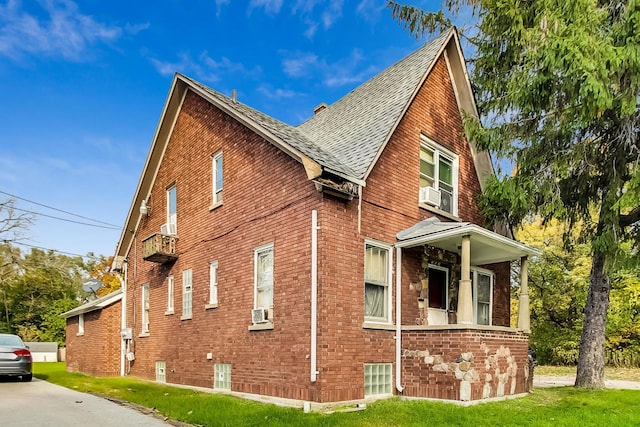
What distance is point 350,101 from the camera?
50.9 feet

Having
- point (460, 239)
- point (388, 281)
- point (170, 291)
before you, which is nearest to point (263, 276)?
point (388, 281)

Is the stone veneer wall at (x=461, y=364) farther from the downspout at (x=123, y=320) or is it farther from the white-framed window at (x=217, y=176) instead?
the downspout at (x=123, y=320)

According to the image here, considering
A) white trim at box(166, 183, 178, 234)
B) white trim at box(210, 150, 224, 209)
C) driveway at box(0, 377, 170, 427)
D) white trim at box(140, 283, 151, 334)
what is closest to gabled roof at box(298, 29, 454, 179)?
white trim at box(210, 150, 224, 209)

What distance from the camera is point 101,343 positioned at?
1934cm

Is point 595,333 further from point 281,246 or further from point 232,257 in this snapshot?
point 232,257

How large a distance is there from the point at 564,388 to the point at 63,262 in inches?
1935

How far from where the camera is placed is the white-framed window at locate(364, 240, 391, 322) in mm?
10680

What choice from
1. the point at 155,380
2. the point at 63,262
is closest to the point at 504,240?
the point at 155,380

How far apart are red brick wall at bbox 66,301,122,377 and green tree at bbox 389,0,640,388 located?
47.0 ft

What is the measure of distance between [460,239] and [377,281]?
2165mm

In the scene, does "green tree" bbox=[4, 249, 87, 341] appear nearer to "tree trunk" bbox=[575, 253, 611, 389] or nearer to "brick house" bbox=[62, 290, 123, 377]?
"brick house" bbox=[62, 290, 123, 377]

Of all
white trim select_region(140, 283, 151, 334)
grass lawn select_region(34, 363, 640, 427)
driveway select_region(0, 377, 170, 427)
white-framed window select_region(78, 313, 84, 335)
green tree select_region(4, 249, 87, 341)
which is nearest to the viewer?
grass lawn select_region(34, 363, 640, 427)

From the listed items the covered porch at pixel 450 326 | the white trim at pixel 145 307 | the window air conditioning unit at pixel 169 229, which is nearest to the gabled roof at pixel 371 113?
the covered porch at pixel 450 326

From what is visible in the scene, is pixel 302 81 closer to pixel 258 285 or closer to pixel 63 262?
pixel 258 285
